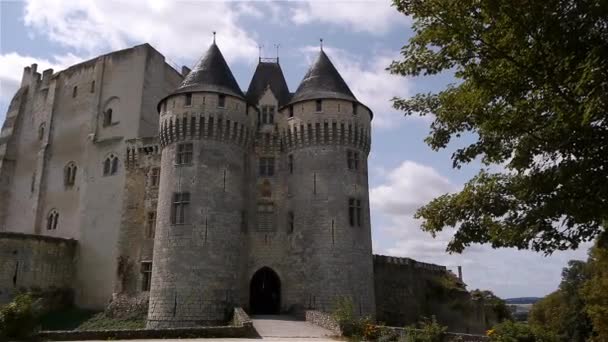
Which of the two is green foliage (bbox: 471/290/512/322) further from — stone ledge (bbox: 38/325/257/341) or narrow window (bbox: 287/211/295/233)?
stone ledge (bbox: 38/325/257/341)

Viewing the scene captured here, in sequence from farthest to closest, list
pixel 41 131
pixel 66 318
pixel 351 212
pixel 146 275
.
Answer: pixel 41 131, pixel 66 318, pixel 146 275, pixel 351 212

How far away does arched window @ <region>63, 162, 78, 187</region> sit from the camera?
34500mm

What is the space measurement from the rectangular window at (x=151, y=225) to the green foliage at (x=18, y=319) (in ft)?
48.2

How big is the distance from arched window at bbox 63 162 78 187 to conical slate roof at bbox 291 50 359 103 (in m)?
16.7

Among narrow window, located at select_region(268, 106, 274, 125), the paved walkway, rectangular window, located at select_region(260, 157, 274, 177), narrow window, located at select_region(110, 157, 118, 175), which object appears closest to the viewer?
the paved walkway

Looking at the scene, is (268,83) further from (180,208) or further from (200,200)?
(180,208)

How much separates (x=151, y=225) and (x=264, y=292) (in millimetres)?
7582

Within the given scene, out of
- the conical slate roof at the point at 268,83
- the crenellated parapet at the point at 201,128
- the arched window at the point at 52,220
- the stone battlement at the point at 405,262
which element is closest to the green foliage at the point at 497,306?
the stone battlement at the point at 405,262

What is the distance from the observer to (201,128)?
25672 mm

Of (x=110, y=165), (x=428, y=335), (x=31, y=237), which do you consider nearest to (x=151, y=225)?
(x=110, y=165)

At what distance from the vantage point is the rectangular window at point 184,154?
25.7m

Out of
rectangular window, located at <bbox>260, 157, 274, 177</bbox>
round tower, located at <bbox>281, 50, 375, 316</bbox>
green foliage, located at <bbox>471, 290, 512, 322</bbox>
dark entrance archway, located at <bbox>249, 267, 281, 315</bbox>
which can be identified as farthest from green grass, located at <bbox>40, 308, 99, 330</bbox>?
green foliage, located at <bbox>471, 290, 512, 322</bbox>

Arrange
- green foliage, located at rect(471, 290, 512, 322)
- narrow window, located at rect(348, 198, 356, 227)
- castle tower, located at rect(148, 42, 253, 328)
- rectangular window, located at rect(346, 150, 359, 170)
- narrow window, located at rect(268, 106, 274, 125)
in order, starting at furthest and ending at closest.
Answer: green foliage, located at rect(471, 290, 512, 322)
narrow window, located at rect(268, 106, 274, 125)
rectangular window, located at rect(346, 150, 359, 170)
narrow window, located at rect(348, 198, 356, 227)
castle tower, located at rect(148, 42, 253, 328)

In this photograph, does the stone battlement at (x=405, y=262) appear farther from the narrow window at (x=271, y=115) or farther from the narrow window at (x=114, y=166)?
the narrow window at (x=114, y=166)
